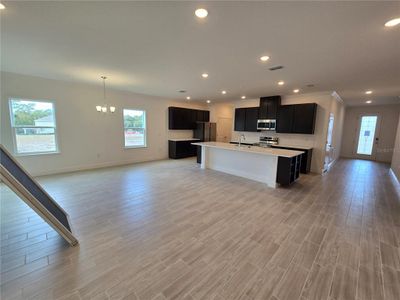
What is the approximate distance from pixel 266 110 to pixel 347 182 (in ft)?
11.0

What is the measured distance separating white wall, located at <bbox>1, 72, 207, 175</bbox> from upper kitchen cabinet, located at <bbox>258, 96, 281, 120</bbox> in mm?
4220

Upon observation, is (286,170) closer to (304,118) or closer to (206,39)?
(304,118)

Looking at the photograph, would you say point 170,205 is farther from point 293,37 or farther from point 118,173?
point 293,37

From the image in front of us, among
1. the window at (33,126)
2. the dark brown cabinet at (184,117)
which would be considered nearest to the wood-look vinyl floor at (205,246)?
the window at (33,126)

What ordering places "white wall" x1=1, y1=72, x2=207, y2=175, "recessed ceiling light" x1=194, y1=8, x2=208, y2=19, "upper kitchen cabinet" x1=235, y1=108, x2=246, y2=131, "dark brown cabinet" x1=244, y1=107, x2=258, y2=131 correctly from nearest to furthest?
"recessed ceiling light" x1=194, y1=8, x2=208, y2=19 → "white wall" x1=1, y1=72, x2=207, y2=175 → "dark brown cabinet" x1=244, y1=107, x2=258, y2=131 → "upper kitchen cabinet" x1=235, y1=108, x2=246, y2=131

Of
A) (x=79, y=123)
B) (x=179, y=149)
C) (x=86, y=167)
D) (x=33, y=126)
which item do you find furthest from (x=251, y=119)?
(x=33, y=126)

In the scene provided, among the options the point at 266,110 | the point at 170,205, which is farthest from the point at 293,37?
the point at 266,110

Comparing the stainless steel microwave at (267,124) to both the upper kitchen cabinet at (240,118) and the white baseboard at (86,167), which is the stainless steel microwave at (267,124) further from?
the white baseboard at (86,167)

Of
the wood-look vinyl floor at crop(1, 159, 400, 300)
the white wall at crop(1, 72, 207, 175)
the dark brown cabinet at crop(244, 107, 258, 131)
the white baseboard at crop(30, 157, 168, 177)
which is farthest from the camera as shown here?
the dark brown cabinet at crop(244, 107, 258, 131)

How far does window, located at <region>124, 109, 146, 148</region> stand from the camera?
655 centimetres

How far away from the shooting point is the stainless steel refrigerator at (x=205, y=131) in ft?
27.5

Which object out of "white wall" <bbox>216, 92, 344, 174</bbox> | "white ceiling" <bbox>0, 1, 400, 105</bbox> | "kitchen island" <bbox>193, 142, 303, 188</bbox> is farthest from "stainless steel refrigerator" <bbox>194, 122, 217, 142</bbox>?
"white ceiling" <bbox>0, 1, 400, 105</bbox>

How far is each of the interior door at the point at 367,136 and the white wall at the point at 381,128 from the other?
0.10 metres

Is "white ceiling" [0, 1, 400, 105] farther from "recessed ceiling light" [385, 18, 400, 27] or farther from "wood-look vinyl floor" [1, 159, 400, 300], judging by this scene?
"wood-look vinyl floor" [1, 159, 400, 300]
